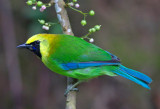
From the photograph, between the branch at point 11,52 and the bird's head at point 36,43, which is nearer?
the bird's head at point 36,43

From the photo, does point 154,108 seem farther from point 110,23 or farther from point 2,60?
point 2,60

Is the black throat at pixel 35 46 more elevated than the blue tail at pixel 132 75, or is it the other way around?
the black throat at pixel 35 46

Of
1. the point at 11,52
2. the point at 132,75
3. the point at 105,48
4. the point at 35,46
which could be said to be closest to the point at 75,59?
the point at 35,46

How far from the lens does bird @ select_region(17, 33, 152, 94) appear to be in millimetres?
3102

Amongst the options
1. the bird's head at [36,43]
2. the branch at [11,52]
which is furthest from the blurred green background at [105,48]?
the bird's head at [36,43]

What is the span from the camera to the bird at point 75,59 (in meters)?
3.10

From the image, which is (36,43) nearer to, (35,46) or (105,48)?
(35,46)

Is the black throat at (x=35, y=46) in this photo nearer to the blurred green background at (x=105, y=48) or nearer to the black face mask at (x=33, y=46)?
the black face mask at (x=33, y=46)

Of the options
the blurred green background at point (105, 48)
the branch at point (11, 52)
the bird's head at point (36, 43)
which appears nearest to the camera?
the bird's head at point (36, 43)

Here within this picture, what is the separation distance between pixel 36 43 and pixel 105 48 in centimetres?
207

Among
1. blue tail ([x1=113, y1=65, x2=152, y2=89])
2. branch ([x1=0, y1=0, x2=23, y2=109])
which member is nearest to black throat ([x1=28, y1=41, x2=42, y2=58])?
blue tail ([x1=113, y1=65, x2=152, y2=89])

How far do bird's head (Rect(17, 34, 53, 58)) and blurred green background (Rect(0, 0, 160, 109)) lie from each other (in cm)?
162

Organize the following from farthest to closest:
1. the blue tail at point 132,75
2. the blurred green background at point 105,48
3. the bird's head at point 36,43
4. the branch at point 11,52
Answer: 1. the blurred green background at point 105,48
2. the branch at point 11,52
3. the blue tail at point 132,75
4. the bird's head at point 36,43

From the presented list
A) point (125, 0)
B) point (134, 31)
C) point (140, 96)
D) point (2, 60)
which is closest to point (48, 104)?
point (2, 60)
